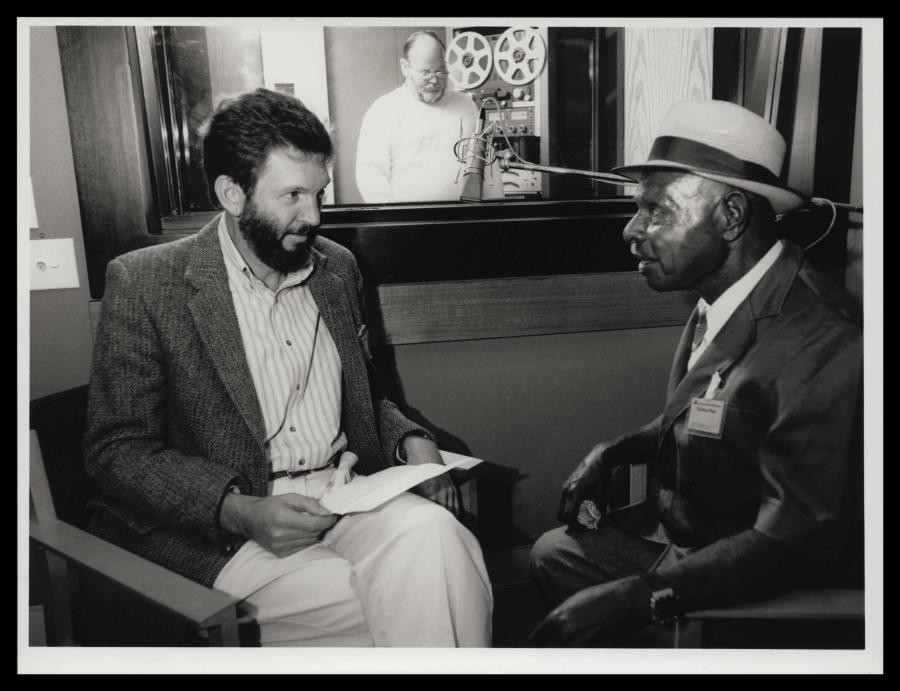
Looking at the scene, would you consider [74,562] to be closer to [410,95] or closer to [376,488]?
[376,488]

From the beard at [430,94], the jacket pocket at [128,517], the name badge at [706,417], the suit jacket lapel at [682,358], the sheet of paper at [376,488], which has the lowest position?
the jacket pocket at [128,517]

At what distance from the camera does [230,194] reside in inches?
55.2

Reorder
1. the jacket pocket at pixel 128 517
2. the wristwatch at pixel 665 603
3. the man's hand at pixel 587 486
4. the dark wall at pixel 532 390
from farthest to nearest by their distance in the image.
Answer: the dark wall at pixel 532 390 < the man's hand at pixel 587 486 < the jacket pocket at pixel 128 517 < the wristwatch at pixel 665 603

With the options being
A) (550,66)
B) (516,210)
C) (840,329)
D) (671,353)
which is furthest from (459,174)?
(840,329)

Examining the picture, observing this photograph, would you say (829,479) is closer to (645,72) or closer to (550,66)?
(645,72)

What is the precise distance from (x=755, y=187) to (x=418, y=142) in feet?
2.73

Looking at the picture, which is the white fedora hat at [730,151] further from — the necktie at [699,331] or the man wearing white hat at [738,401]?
the necktie at [699,331]

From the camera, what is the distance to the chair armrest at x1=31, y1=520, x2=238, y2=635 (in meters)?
1.01

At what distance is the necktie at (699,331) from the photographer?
1.41 meters

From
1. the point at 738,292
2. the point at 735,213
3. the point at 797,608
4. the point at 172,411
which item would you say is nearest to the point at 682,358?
the point at 738,292

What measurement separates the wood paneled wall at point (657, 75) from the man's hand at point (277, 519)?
1.15 m

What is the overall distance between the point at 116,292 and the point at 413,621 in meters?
0.89

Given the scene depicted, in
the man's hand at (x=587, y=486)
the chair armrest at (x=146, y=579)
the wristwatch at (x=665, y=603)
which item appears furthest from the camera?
the man's hand at (x=587, y=486)

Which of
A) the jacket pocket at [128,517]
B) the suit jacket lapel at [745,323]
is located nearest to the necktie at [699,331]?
the suit jacket lapel at [745,323]
